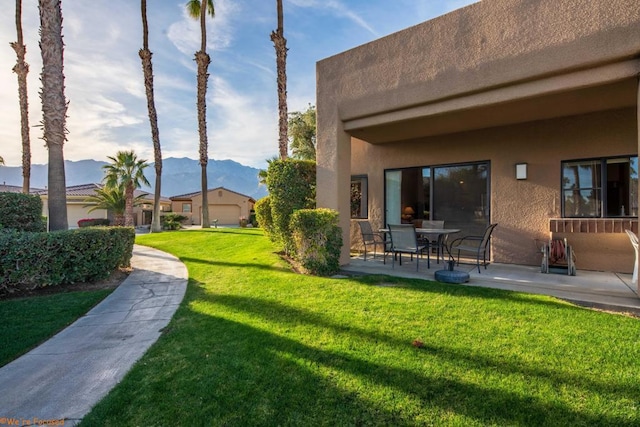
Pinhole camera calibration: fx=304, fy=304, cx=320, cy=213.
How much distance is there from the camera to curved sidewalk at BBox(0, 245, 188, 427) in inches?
98.5

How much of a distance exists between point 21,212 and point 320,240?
6.74 metres

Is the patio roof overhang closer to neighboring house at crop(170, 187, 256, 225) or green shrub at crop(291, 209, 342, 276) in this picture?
green shrub at crop(291, 209, 342, 276)

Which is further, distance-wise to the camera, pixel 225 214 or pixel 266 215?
pixel 225 214

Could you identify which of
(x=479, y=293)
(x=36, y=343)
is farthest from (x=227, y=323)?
(x=479, y=293)

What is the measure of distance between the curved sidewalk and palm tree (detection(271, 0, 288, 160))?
33.2 feet

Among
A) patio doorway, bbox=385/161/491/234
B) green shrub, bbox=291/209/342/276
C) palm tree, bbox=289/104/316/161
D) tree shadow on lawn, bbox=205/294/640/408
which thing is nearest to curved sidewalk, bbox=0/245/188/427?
tree shadow on lawn, bbox=205/294/640/408

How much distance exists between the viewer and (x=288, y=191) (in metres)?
7.87

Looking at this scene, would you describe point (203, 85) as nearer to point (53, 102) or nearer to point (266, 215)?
point (53, 102)

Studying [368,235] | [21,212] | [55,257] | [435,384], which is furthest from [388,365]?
[21,212]

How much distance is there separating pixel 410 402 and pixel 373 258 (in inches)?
236

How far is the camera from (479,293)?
4789mm

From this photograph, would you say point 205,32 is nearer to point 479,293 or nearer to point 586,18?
point 586,18

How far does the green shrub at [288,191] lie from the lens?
7.87 m

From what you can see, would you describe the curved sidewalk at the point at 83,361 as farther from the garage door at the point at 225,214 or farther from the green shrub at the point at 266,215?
the garage door at the point at 225,214
